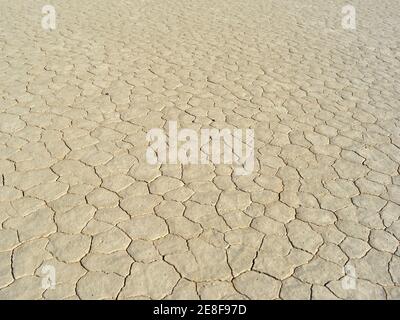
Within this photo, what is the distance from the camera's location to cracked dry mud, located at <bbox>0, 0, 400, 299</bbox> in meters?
2.34

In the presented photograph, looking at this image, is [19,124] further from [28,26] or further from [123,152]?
[28,26]

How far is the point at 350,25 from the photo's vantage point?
724cm

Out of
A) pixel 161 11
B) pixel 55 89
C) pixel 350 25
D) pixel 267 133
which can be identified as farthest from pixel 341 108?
pixel 161 11

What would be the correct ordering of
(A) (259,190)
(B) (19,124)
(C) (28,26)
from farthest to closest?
(C) (28,26), (B) (19,124), (A) (259,190)

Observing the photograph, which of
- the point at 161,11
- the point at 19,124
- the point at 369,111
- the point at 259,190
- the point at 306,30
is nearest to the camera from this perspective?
the point at 259,190

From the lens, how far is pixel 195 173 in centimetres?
322

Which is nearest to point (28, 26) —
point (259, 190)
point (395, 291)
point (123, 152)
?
point (123, 152)

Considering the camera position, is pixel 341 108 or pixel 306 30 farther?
pixel 306 30

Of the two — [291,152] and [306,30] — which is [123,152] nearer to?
[291,152]

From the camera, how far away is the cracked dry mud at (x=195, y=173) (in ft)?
7.68

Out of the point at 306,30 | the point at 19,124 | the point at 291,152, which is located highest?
the point at 306,30

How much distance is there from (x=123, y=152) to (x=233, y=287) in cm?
165

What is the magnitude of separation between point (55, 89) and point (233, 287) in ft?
10.6

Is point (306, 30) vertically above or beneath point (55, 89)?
above
